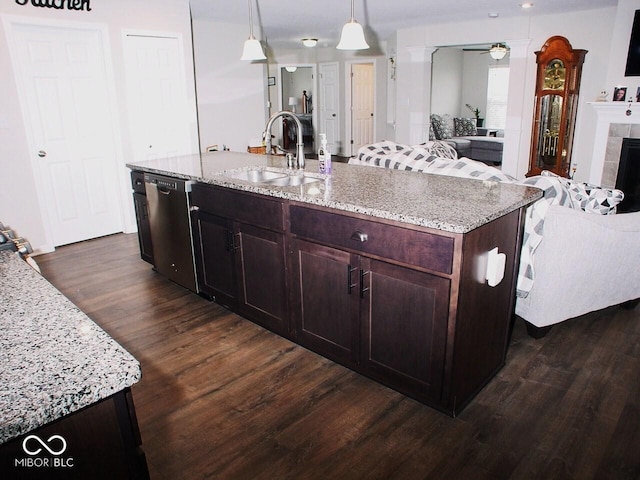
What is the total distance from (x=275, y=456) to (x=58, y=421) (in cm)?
119

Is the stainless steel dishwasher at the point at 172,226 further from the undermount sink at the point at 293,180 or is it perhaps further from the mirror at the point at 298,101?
the mirror at the point at 298,101

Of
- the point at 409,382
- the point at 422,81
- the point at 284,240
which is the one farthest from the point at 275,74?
the point at 409,382

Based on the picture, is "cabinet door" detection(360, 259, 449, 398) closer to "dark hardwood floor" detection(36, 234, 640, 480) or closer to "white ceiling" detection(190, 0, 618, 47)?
"dark hardwood floor" detection(36, 234, 640, 480)

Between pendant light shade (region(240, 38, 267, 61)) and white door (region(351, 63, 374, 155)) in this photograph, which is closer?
pendant light shade (region(240, 38, 267, 61))

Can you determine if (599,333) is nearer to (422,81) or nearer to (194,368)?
(194,368)

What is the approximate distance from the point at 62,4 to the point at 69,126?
1.04m

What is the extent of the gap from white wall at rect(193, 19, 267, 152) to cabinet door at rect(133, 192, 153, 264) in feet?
8.34

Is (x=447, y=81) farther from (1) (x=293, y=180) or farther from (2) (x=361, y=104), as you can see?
(1) (x=293, y=180)

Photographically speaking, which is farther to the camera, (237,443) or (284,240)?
(284,240)

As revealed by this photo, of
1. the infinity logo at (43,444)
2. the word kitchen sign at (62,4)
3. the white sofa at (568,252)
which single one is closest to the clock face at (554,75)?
the white sofa at (568,252)

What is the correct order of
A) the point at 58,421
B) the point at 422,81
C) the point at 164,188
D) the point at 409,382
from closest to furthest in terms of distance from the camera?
the point at 58,421 → the point at 409,382 → the point at 164,188 → the point at 422,81

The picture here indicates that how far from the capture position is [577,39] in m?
5.70

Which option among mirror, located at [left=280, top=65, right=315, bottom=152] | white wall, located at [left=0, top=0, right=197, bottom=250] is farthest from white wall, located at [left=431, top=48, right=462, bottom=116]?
white wall, located at [left=0, top=0, right=197, bottom=250]

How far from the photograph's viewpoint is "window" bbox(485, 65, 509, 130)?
1034 centimetres
